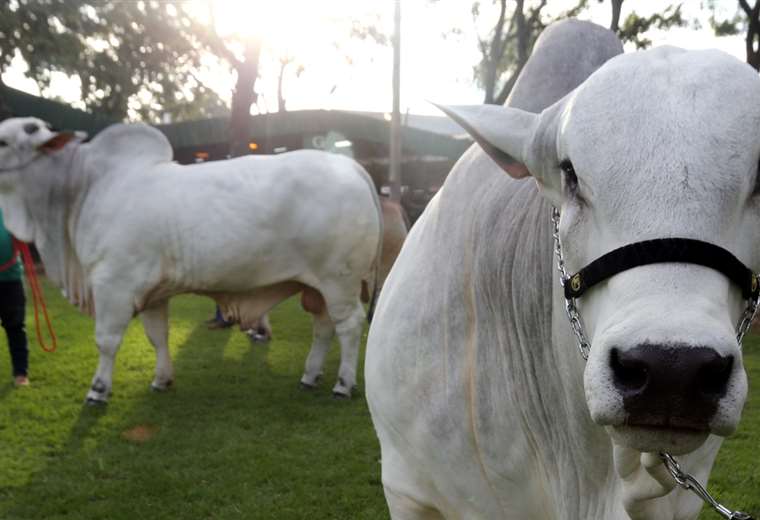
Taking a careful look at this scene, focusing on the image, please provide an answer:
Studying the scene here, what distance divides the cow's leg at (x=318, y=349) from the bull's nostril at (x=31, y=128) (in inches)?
97.4

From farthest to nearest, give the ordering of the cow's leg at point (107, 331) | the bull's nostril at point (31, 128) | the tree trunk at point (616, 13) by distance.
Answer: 1. the tree trunk at point (616, 13)
2. the bull's nostril at point (31, 128)
3. the cow's leg at point (107, 331)

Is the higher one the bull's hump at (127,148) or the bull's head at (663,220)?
the bull's head at (663,220)

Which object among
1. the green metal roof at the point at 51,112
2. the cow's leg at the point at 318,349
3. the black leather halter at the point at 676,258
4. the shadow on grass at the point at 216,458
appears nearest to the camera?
the black leather halter at the point at 676,258

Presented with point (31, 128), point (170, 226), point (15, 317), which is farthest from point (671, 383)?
point (15, 317)

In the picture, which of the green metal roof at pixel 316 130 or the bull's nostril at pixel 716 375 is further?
the green metal roof at pixel 316 130

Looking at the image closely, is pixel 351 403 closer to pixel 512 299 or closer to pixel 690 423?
pixel 512 299

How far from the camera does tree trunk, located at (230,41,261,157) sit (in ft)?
→ 46.5

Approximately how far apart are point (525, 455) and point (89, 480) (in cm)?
324

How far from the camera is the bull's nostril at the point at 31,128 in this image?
5461mm

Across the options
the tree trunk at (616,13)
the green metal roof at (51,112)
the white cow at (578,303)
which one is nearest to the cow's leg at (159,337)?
the white cow at (578,303)

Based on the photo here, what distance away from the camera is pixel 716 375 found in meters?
1.07

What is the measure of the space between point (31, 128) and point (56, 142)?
23 centimetres

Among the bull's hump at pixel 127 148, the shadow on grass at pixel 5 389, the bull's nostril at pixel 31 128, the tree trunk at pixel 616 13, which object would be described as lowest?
the shadow on grass at pixel 5 389

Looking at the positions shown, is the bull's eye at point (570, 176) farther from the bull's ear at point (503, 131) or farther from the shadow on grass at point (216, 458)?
the shadow on grass at point (216, 458)
